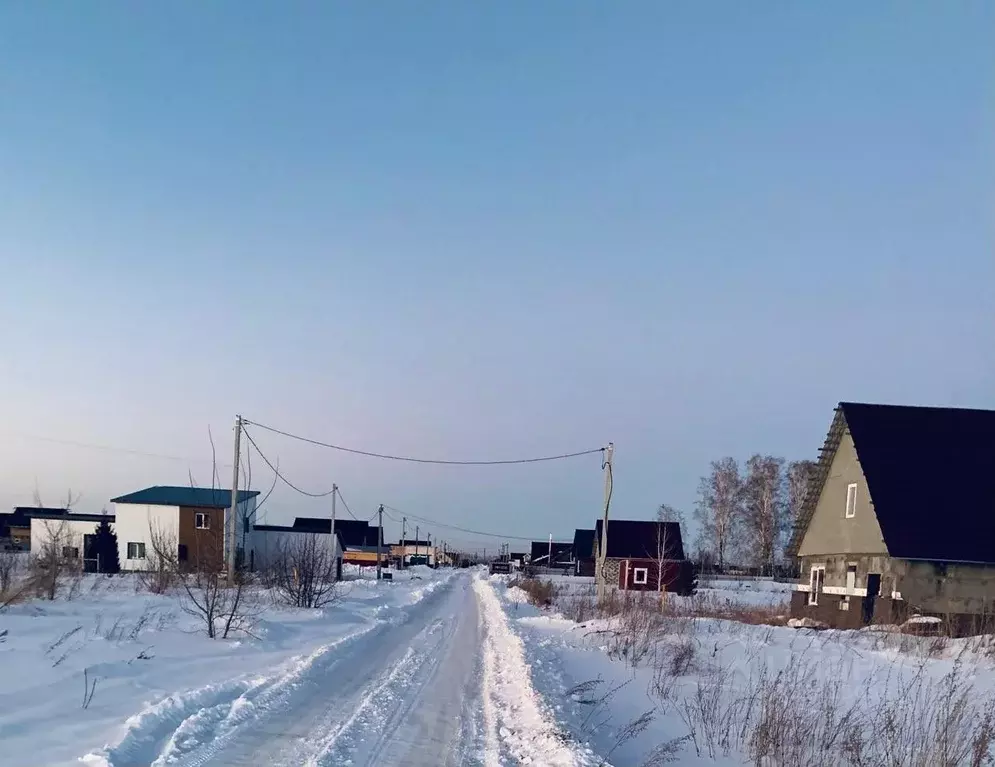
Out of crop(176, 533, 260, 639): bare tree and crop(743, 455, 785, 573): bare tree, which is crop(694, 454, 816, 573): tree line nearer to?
crop(743, 455, 785, 573): bare tree

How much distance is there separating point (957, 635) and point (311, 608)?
18312 millimetres

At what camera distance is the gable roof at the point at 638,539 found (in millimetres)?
58844

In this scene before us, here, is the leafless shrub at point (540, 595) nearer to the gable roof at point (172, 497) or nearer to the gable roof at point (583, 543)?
the gable roof at point (172, 497)

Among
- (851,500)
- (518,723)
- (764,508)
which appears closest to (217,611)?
(518,723)

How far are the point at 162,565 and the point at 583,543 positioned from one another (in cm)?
5919

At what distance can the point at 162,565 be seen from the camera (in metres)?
23.5

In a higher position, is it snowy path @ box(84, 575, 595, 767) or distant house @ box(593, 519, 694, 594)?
snowy path @ box(84, 575, 595, 767)

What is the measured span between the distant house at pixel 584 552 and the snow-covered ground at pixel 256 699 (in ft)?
194

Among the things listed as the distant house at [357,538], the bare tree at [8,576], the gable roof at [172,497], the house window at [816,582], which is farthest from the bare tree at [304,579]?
the distant house at [357,538]

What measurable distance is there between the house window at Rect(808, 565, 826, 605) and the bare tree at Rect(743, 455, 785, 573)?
132 ft

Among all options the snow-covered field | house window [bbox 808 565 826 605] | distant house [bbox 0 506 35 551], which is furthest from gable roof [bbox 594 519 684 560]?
distant house [bbox 0 506 35 551]

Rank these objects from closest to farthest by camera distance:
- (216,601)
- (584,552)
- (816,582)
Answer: (216,601) → (816,582) → (584,552)

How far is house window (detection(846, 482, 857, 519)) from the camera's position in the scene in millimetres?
27328

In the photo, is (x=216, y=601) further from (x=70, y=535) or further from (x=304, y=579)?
(x=70, y=535)
